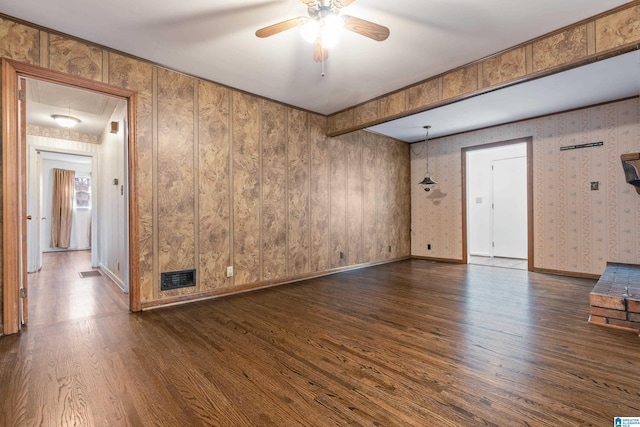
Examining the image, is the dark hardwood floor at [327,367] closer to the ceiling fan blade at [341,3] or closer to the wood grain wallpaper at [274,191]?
the wood grain wallpaper at [274,191]

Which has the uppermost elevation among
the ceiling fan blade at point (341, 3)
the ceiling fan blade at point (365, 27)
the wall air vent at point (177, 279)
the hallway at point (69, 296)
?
the ceiling fan blade at point (341, 3)

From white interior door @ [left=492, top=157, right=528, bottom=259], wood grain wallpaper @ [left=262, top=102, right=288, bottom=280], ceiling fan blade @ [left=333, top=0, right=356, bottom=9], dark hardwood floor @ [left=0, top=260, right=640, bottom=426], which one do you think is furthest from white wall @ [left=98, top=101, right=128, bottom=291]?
white interior door @ [left=492, top=157, right=528, bottom=259]

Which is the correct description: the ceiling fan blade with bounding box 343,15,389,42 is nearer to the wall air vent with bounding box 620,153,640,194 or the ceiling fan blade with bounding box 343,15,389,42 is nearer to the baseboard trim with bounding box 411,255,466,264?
the wall air vent with bounding box 620,153,640,194

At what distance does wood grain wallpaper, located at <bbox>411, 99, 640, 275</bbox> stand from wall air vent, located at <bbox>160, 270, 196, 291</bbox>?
5441 millimetres

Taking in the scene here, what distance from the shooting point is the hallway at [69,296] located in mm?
3008

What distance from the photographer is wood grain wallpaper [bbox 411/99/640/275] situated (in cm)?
425

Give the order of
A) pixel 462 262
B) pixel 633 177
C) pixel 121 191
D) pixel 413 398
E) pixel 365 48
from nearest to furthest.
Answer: pixel 413 398 → pixel 633 177 → pixel 365 48 → pixel 121 191 → pixel 462 262

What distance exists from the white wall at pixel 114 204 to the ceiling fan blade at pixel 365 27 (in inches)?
128

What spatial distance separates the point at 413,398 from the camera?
5.23 feet

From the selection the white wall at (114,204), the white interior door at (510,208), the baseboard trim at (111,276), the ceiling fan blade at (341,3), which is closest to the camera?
the ceiling fan blade at (341,3)

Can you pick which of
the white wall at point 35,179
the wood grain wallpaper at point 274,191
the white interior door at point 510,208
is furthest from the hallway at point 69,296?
the white interior door at point 510,208

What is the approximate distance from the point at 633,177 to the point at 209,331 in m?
3.53

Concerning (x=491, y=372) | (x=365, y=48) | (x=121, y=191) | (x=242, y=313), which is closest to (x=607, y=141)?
(x=365, y=48)

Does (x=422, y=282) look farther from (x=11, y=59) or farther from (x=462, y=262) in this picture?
(x=11, y=59)
